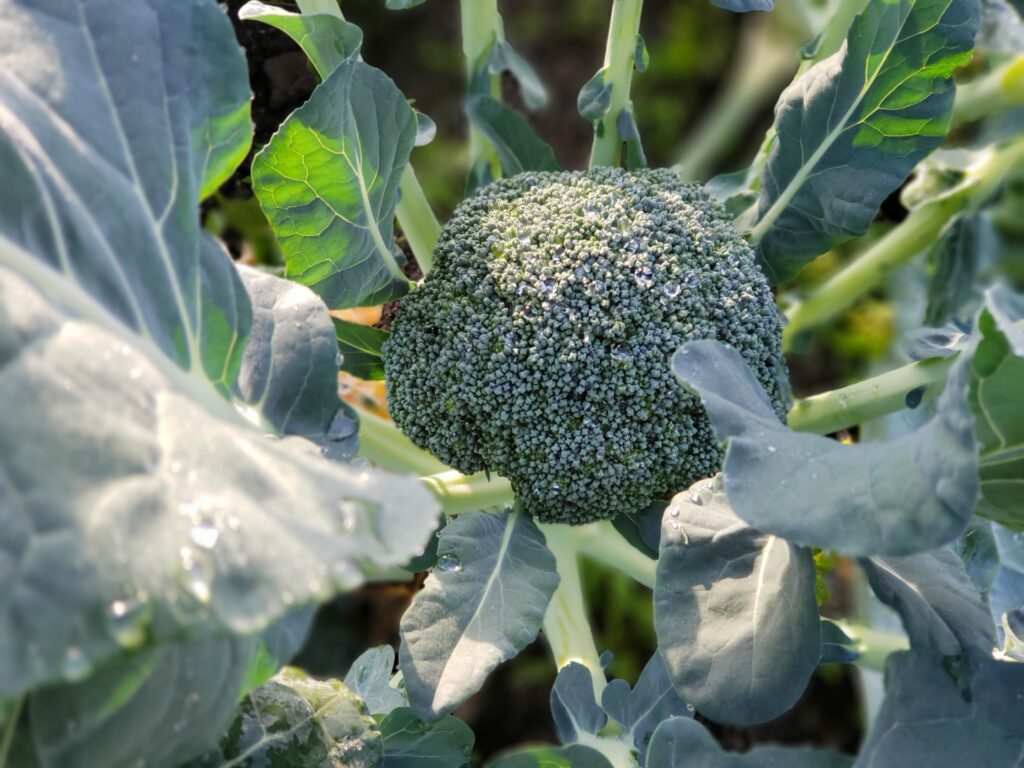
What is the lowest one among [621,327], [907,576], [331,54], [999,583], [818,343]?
[818,343]

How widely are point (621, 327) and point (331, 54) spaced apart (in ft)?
1.09

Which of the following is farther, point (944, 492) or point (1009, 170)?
point (1009, 170)

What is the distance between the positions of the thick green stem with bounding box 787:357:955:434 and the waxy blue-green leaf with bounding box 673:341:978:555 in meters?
0.23

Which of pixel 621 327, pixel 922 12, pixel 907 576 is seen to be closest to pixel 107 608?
pixel 621 327

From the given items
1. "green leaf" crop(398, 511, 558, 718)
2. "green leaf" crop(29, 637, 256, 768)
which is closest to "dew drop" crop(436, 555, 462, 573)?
"green leaf" crop(398, 511, 558, 718)

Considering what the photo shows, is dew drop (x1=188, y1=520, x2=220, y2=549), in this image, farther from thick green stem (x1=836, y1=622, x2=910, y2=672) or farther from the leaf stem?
thick green stem (x1=836, y1=622, x2=910, y2=672)

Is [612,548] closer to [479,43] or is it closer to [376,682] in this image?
[376,682]

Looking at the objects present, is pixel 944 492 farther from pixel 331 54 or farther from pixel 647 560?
pixel 331 54

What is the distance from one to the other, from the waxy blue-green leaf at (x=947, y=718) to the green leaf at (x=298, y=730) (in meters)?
0.36

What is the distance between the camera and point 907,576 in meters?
0.65

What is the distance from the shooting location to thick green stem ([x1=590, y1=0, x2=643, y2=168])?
2.59 ft

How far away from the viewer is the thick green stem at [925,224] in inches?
42.3

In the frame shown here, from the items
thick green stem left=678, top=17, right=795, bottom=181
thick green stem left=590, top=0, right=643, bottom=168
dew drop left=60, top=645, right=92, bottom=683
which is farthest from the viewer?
thick green stem left=678, top=17, right=795, bottom=181

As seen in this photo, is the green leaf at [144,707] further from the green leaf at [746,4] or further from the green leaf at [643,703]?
the green leaf at [746,4]
